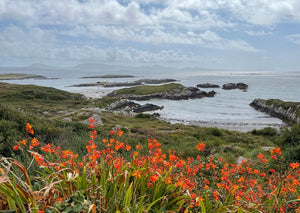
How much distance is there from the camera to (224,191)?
3.52m

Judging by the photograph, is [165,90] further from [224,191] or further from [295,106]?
[224,191]

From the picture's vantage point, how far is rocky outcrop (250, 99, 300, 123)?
34250mm

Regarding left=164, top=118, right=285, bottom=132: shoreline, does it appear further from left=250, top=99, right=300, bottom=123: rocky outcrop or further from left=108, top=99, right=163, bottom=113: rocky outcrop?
left=108, top=99, right=163, bottom=113: rocky outcrop

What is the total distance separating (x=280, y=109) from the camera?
127 ft

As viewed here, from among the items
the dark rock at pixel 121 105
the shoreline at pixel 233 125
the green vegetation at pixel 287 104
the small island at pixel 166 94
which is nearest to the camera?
the shoreline at pixel 233 125

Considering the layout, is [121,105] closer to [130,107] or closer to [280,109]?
[130,107]

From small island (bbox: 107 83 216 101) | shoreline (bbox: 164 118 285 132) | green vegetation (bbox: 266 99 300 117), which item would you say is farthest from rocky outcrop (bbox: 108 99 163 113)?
green vegetation (bbox: 266 99 300 117)

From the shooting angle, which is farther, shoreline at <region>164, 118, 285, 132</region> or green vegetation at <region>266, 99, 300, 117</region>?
green vegetation at <region>266, 99, 300, 117</region>

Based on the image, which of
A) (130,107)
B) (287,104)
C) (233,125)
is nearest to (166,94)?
(130,107)

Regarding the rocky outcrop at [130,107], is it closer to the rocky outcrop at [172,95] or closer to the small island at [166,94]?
the rocky outcrop at [172,95]

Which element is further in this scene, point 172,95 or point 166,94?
point 166,94

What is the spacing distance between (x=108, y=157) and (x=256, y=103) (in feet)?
160

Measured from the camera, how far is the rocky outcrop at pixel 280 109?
112 feet

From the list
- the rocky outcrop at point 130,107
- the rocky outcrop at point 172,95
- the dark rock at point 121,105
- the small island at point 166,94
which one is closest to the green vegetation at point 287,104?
the rocky outcrop at point 130,107
